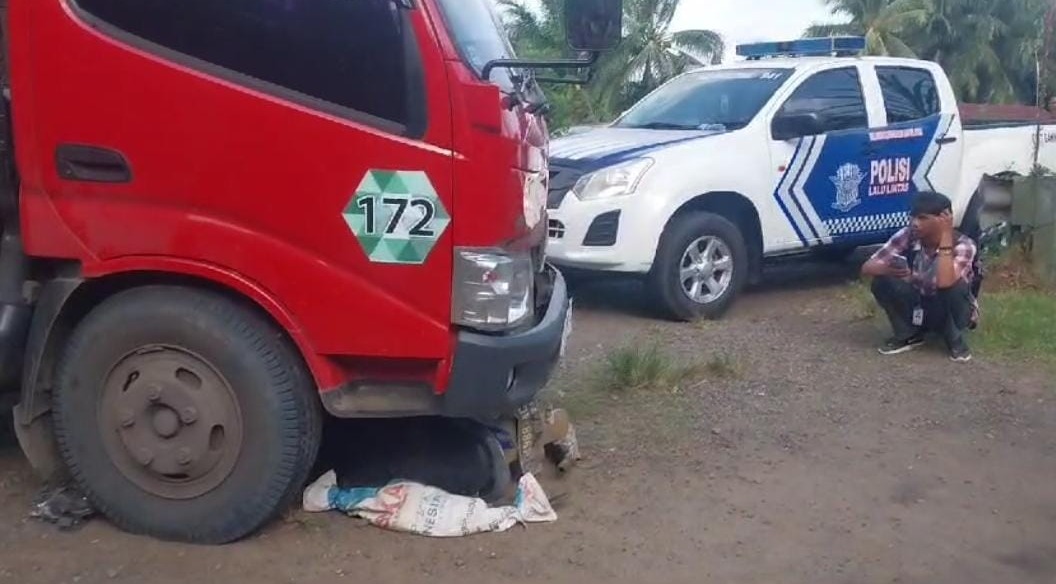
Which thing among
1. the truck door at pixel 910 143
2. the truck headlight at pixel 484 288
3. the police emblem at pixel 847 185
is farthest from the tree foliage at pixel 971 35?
the truck headlight at pixel 484 288

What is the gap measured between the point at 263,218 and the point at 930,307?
14.9 ft

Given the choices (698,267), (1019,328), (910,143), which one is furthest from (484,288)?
(910,143)

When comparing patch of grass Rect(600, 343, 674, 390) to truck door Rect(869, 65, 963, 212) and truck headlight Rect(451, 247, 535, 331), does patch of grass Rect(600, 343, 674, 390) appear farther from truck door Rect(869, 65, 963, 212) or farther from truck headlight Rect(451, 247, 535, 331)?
truck door Rect(869, 65, 963, 212)

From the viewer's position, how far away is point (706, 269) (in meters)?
8.75

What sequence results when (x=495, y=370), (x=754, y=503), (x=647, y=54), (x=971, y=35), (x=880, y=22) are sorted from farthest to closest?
(x=971, y=35), (x=880, y=22), (x=647, y=54), (x=754, y=503), (x=495, y=370)

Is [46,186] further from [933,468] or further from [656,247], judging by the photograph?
[656,247]

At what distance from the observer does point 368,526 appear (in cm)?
492

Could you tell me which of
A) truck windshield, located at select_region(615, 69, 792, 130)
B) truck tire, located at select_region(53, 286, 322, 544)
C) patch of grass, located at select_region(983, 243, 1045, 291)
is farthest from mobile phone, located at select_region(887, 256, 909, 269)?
truck tire, located at select_region(53, 286, 322, 544)

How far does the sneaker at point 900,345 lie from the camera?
784 centimetres

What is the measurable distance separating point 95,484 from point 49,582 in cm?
42

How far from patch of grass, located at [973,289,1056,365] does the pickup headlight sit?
2.29 meters

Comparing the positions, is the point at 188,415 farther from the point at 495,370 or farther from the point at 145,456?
the point at 495,370

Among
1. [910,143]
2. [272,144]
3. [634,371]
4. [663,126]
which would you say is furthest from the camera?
[910,143]

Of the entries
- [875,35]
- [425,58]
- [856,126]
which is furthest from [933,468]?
[875,35]
